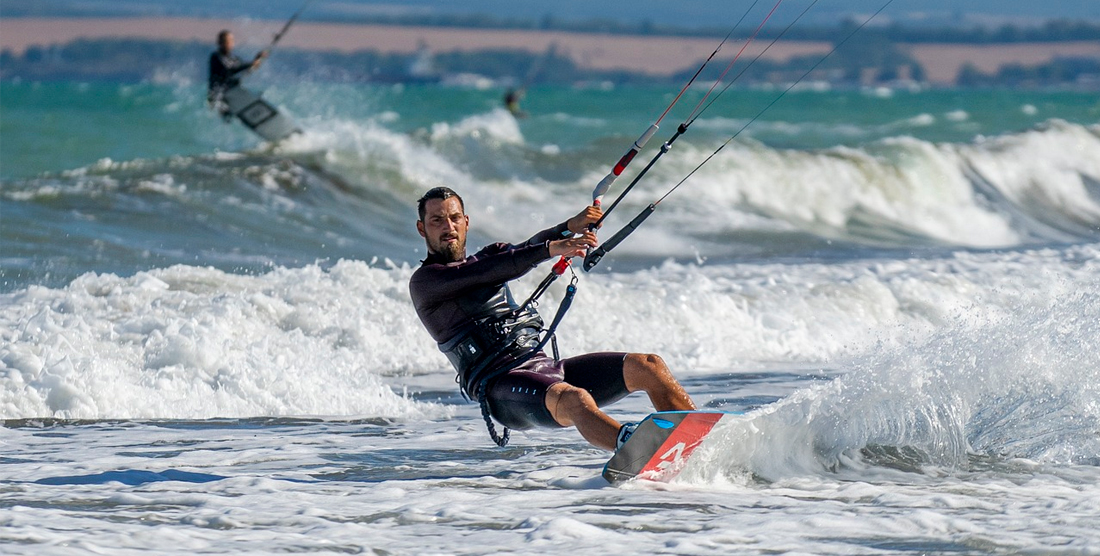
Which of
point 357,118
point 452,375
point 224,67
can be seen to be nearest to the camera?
point 452,375

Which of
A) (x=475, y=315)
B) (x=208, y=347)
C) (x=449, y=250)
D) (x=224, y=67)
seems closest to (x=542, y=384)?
(x=475, y=315)

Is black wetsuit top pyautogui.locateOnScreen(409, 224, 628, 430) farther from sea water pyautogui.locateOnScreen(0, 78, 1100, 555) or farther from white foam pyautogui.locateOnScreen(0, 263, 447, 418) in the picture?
white foam pyautogui.locateOnScreen(0, 263, 447, 418)

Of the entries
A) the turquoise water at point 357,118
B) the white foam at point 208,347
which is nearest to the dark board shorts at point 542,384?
the white foam at point 208,347

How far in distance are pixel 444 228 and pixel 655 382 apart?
1085 millimetres

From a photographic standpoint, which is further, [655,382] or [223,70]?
[223,70]

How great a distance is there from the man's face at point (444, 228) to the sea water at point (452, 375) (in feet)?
3.14

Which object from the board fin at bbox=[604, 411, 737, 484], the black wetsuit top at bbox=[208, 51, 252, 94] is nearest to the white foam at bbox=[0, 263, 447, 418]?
the board fin at bbox=[604, 411, 737, 484]

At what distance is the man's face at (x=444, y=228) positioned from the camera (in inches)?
226

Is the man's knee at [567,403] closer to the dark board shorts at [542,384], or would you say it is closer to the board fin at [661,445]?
the dark board shorts at [542,384]

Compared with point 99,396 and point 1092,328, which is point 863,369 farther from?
point 99,396

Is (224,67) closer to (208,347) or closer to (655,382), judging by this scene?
(208,347)

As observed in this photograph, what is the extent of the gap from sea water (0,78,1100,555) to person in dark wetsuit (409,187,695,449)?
0.34m

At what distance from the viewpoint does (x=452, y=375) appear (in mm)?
9258

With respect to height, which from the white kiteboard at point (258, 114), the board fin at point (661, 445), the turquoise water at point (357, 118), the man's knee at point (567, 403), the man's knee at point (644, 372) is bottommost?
the board fin at point (661, 445)
